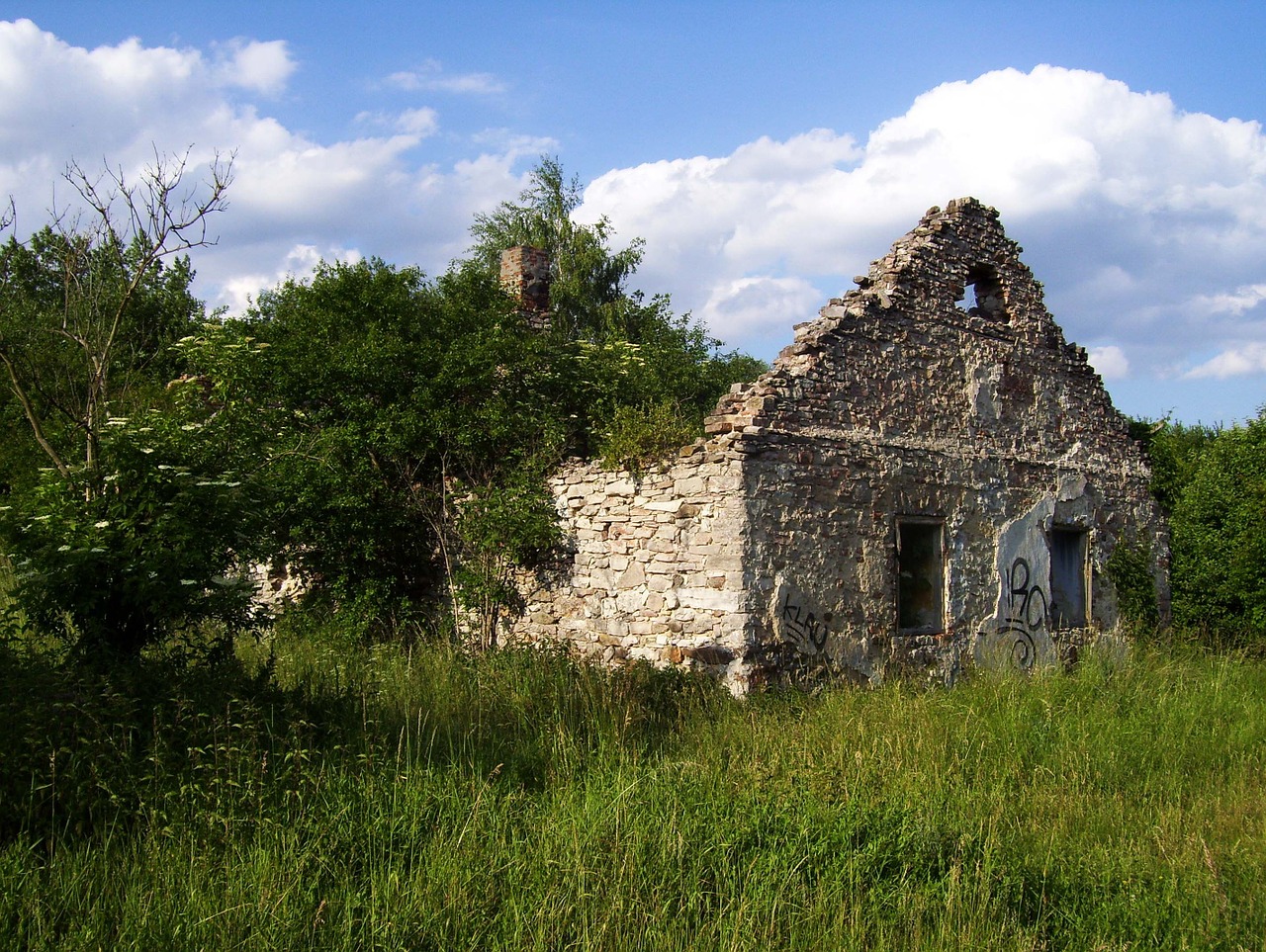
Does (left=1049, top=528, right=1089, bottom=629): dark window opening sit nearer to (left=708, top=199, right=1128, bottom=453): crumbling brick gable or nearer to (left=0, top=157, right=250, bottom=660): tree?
(left=708, top=199, right=1128, bottom=453): crumbling brick gable

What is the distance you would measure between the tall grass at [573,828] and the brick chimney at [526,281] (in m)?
7.63

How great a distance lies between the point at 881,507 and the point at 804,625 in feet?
5.34

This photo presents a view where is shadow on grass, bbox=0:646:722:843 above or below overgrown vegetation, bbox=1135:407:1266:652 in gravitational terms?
below

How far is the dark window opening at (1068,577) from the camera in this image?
11.7 m

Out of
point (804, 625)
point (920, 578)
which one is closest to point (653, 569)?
point (804, 625)

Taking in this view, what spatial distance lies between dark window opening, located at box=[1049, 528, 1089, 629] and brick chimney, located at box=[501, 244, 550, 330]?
7.26 m

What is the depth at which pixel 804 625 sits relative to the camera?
889 centimetres

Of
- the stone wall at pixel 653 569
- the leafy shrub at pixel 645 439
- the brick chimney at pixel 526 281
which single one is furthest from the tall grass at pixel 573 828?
the brick chimney at pixel 526 281

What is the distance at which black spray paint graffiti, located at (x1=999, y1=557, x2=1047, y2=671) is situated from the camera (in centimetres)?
1088

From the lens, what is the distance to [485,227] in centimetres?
3020

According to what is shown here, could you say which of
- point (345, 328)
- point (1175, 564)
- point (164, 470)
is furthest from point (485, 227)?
point (164, 470)

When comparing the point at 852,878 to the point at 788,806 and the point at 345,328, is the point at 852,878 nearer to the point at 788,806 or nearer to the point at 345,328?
the point at 788,806

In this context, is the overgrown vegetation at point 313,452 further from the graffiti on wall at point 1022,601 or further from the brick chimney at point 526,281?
the graffiti on wall at point 1022,601

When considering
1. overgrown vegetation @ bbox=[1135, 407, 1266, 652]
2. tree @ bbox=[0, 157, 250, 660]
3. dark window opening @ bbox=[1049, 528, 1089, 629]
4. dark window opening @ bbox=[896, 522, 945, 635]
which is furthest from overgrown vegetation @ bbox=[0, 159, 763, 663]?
overgrown vegetation @ bbox=[1135, 407, 1266, 652]
